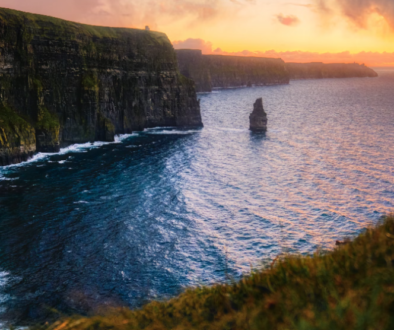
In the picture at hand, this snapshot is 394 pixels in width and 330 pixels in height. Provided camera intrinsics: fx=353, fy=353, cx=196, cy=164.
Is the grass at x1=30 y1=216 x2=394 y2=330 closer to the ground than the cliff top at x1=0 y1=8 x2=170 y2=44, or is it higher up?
closer to the ground

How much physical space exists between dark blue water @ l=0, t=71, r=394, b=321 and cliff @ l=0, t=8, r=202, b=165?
531cm

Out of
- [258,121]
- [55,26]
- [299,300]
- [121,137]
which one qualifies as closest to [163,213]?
[299,300]

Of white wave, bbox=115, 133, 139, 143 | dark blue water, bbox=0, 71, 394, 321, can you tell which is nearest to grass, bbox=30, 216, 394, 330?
dark blue water, bbox=0, 71, 394, 321

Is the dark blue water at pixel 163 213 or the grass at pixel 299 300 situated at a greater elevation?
the grass at pixel 299 300

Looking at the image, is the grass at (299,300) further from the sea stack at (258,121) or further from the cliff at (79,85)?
the sea stack at (258,121)

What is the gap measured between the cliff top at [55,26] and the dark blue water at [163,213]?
23841 millimetres

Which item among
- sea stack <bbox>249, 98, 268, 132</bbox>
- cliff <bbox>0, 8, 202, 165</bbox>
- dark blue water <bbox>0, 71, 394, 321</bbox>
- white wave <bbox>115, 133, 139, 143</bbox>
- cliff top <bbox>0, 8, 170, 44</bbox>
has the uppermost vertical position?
cliff top <bbox>0, 8, 170, 44</bbox>

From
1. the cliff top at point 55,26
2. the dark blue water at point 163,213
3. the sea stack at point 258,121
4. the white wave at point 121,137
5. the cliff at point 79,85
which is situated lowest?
the dark blue water at point 163,213

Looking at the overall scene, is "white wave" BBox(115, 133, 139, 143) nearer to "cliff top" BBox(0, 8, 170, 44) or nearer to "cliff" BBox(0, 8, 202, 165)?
"cliff" BBox(0, 8, 202, 165)

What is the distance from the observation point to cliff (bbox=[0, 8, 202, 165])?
62594 mm

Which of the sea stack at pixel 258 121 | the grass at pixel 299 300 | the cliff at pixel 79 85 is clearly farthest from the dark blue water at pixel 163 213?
the sea stack at pixel 258 121

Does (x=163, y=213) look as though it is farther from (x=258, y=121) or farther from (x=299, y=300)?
(x=258, y=121)

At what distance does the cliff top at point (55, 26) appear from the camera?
64.7m

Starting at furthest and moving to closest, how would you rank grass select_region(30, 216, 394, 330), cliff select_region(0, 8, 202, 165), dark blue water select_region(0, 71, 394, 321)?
cliff select_region(0, 8, 202, 165)
dark blue water select_region(0, 71, 394, 321)
grass select_region(30, 216, 394, 330)
